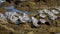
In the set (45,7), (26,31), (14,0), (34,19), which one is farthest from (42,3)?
(26,31)

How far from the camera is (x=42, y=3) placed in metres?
9.21

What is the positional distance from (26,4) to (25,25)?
1869mm

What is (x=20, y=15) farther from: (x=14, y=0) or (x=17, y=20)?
(x=14, y=0)

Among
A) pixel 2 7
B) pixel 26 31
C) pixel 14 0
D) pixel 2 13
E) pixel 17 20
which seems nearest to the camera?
pixel 26 31

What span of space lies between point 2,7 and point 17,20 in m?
1.48

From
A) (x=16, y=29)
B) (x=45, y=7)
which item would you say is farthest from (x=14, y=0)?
(x=16, y=29)

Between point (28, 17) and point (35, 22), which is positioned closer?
point (35, 22)

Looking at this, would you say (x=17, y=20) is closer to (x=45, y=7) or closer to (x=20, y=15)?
(x=20, y=15)

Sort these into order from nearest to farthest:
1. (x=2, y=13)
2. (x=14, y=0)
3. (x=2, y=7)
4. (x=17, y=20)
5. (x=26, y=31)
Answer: (x=26, y=31) → (x=17, y=20) → (x=2, y=13) → (x=2, y=7) → (x=14, y=0)

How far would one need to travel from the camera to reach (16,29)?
22.9 feet

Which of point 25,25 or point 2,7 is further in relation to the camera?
point 2,7

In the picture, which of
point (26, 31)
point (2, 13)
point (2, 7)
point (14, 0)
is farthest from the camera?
point (14, 0)

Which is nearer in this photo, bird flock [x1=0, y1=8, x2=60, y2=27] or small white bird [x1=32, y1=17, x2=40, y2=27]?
small white bird [x1=32, y1=17, x2=40, y2=27]

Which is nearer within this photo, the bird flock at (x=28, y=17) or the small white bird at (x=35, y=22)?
the small white bird at (x=35, y=22)
